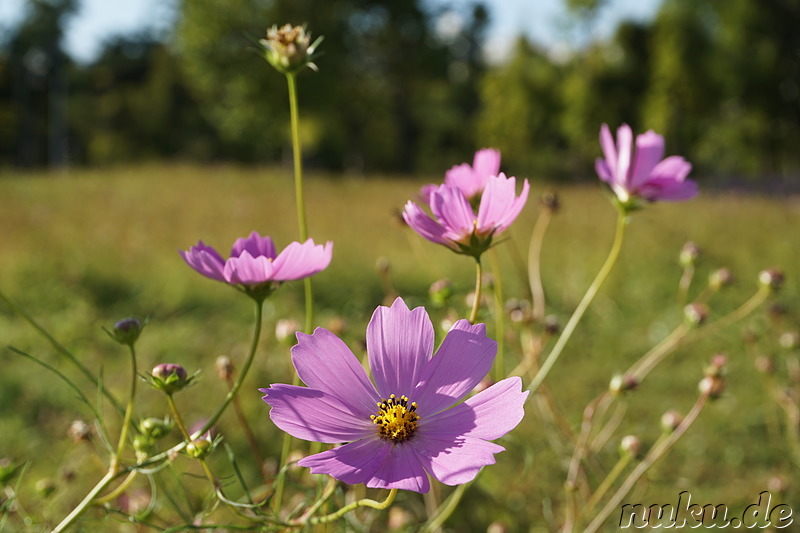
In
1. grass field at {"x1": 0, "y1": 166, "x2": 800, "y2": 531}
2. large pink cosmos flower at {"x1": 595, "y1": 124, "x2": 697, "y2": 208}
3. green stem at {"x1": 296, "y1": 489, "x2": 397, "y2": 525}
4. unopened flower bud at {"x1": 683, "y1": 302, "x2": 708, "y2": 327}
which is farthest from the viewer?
grass field at {"x1": 0, "y1": 166, "x2": 800, "y2": 531}

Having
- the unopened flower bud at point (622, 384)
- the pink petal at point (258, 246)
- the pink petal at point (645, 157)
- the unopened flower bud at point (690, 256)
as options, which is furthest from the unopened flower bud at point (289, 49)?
the unopened flower bud at point (690, 256)

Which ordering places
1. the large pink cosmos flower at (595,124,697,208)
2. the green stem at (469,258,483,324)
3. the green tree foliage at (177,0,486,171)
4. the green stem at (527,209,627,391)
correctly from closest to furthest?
the green stem at (469,258,483,324) → the green stem at (527,209,627,391) → the large pink cosmos flower at (595,124,697,208) → the green tree foliage at (177,0,486,171)

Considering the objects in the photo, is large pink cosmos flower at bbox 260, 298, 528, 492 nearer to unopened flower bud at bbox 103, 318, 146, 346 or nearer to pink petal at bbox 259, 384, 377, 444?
pink petal at bbox 259, 384, 377, 444

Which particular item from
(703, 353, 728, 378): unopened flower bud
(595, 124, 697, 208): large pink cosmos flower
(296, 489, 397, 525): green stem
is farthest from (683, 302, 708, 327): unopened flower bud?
(296, 489, 397, 525): green stem

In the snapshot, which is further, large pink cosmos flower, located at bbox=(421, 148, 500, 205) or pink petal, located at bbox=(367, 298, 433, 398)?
large pink cosmos flower, located at bbox=(421, 148, 500, 205)

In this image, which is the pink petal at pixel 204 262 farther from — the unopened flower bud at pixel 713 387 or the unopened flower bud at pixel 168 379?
the unopened flower bud at pixel 713 387

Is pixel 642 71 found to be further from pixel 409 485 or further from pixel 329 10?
pixel 409 485

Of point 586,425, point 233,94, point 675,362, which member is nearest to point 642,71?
point 233,94
